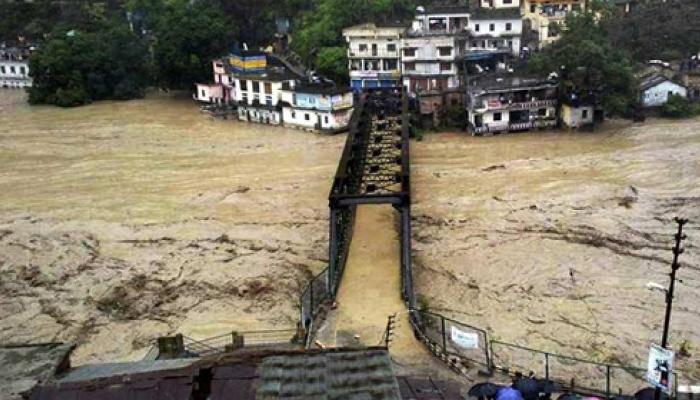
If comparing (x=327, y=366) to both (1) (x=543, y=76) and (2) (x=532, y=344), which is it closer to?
(2) (x=532, y=344)

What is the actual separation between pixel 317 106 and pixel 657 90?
63.3 feet

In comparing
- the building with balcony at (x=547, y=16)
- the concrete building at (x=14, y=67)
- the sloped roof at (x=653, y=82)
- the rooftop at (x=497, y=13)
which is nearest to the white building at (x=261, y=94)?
the rooftop at (x=497, y=13)

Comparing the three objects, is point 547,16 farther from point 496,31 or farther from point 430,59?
point 430,59

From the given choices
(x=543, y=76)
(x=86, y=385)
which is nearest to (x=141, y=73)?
(x=543, y=76)

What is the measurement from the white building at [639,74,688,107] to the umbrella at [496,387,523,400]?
1356 inches

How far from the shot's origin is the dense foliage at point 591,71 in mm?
40062

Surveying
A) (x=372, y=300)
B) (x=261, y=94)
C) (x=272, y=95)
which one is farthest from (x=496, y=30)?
(x=372, y=300)

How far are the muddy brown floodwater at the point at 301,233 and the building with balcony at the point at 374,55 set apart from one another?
6.97 m

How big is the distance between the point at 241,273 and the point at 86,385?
14096mm

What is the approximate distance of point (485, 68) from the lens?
47.2 metres

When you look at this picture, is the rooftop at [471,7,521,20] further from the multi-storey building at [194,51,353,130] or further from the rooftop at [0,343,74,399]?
the rooftop at [0,343,74,399]

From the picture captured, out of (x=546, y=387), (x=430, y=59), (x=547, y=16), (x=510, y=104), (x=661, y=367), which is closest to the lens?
(x=661, y=367)

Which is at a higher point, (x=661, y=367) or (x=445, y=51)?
(x=445, y=51)

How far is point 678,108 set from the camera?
138ft
